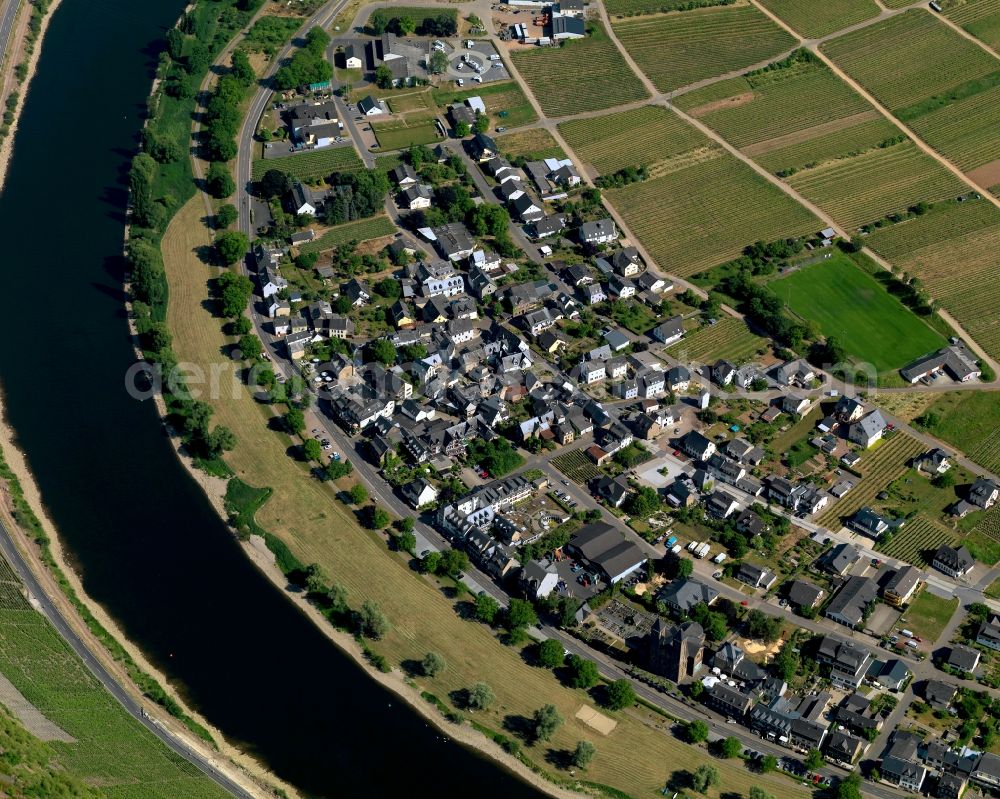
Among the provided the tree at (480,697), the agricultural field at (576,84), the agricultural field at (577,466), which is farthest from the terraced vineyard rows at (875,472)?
the agricultural field at (576,84)

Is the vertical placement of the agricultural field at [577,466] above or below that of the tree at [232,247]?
below

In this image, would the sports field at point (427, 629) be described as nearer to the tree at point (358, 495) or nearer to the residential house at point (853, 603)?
the tree at point (358, 495)

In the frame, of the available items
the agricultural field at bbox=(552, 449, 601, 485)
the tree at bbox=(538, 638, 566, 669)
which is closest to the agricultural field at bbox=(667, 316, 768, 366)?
the agricultural field at bbox=(552, 449, 601, 485)

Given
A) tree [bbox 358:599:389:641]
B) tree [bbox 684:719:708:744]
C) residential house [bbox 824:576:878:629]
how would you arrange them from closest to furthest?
tree [bbox 684:719:708:744]
tree [bbox 358:599:389:641]
residential house [bbox 824:576:878:629]

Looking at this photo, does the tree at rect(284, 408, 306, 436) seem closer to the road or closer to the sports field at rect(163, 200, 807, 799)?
the sports field at rect(163, 200, 807, 799)

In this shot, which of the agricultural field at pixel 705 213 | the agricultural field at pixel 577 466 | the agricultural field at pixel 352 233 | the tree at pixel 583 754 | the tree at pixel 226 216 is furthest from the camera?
the tree at pixel 226 216

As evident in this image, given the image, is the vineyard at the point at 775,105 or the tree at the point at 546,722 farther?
the vineyard at the point at 775,105

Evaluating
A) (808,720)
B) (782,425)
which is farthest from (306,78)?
(808,720)
